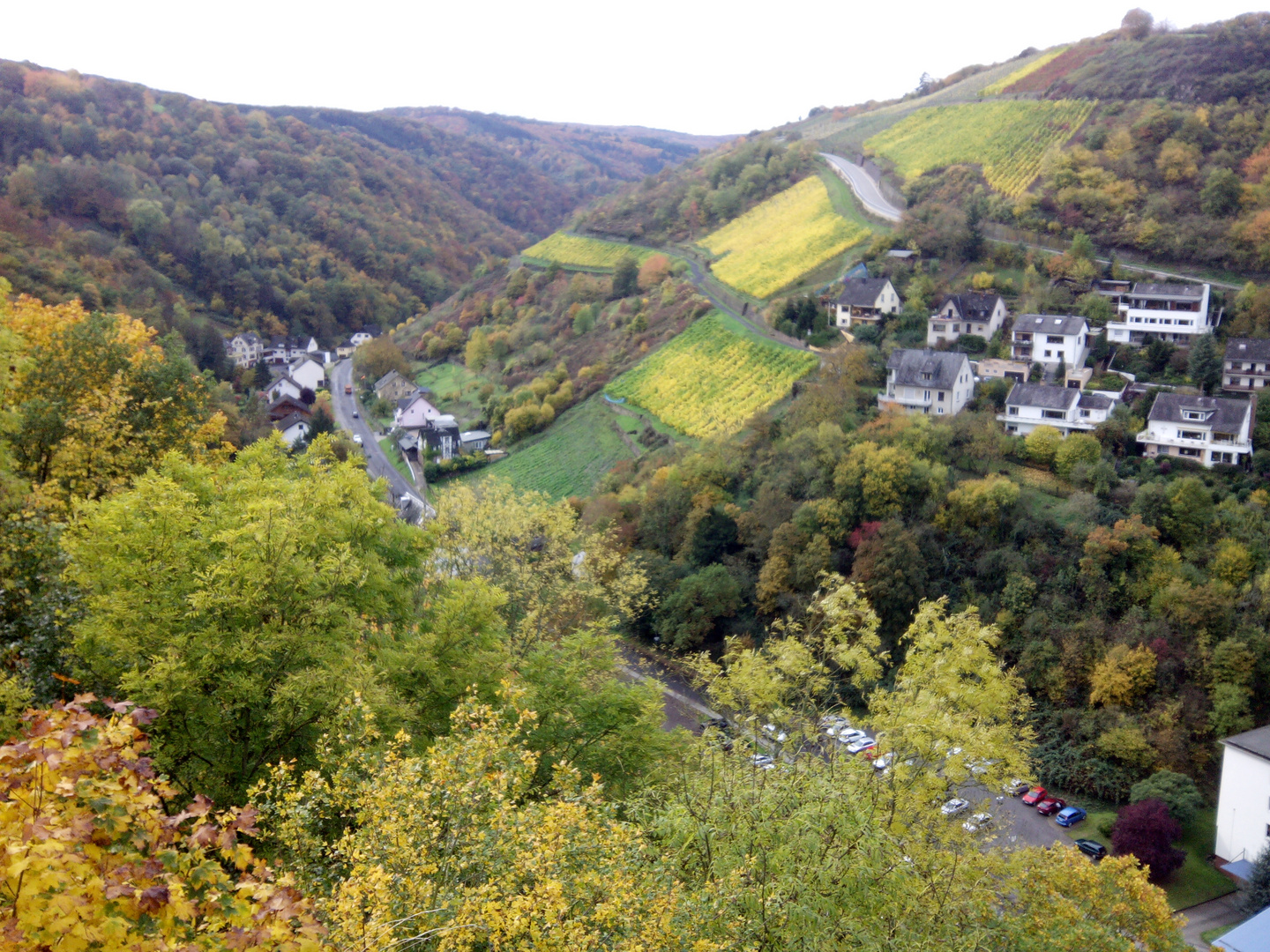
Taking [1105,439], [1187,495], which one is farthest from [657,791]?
[1105,439]

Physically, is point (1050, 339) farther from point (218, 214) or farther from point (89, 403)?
point (218, 214)

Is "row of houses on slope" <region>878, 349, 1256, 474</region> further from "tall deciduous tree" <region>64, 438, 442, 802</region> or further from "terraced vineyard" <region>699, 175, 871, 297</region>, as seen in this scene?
"tall deciduous tree" <region>64, 438, 442, 802</region>

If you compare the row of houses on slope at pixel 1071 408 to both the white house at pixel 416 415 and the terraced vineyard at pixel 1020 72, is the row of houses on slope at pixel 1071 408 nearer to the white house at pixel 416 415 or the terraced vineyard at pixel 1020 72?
the white house at pixel 416 415

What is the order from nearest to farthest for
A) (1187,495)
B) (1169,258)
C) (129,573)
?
(129,573)
(1187,495)
(1169,258)

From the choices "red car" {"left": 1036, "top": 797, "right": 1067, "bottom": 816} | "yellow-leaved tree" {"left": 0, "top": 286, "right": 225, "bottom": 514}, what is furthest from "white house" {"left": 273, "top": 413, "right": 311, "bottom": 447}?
"red car" {"left": 1036, "top": 797, "right": 1067, "bottom": 816}

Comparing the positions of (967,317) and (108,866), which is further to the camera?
(967,317)

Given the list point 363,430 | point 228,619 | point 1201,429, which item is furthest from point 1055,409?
point 363,430

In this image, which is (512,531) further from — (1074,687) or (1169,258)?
(1169,258)
